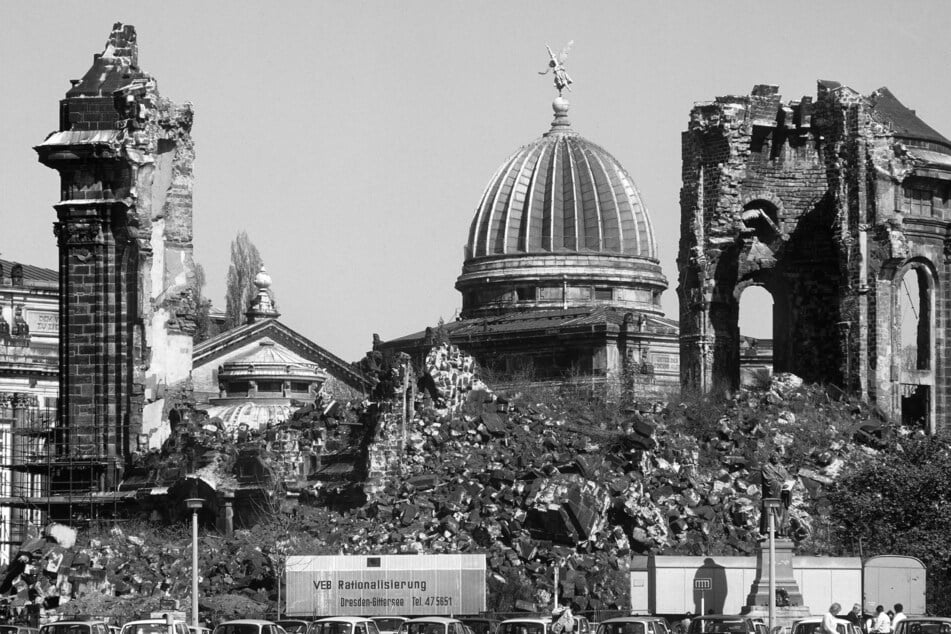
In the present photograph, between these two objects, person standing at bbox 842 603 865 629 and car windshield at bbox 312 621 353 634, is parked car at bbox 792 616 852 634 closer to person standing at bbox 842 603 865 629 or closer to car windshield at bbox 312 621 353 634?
person standing at bbox 842 603 865 629

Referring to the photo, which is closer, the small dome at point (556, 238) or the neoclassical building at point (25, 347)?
the neoclassical building at point (25, 347)

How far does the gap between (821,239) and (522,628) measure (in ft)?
76.2

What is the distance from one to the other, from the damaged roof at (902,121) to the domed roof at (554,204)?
121 ft

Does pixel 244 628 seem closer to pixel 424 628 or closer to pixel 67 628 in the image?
pixel 67 628

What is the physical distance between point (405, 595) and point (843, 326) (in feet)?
57.2

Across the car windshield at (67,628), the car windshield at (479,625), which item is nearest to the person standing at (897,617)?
the car windshield at (479,625)

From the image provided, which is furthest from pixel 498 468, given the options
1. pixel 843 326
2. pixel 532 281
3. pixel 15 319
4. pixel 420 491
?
pixel 532 281

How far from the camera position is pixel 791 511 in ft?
171

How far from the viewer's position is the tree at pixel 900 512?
50531 mm

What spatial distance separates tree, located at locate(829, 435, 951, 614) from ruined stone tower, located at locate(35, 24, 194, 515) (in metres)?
16.1

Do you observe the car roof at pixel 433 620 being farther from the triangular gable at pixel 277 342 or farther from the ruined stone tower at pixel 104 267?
the triangular gable at pixel 277 342

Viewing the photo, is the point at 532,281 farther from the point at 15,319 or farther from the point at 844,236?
the point at 844,236

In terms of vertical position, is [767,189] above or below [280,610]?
above

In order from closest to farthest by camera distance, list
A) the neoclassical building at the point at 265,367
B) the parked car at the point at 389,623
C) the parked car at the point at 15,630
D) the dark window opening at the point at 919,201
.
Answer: the parked car at the point at 15,630 → the parked car at the point at 389,623 → the dark window opening at the point at 919,201 → the neoclassical building at the point at 265,367
